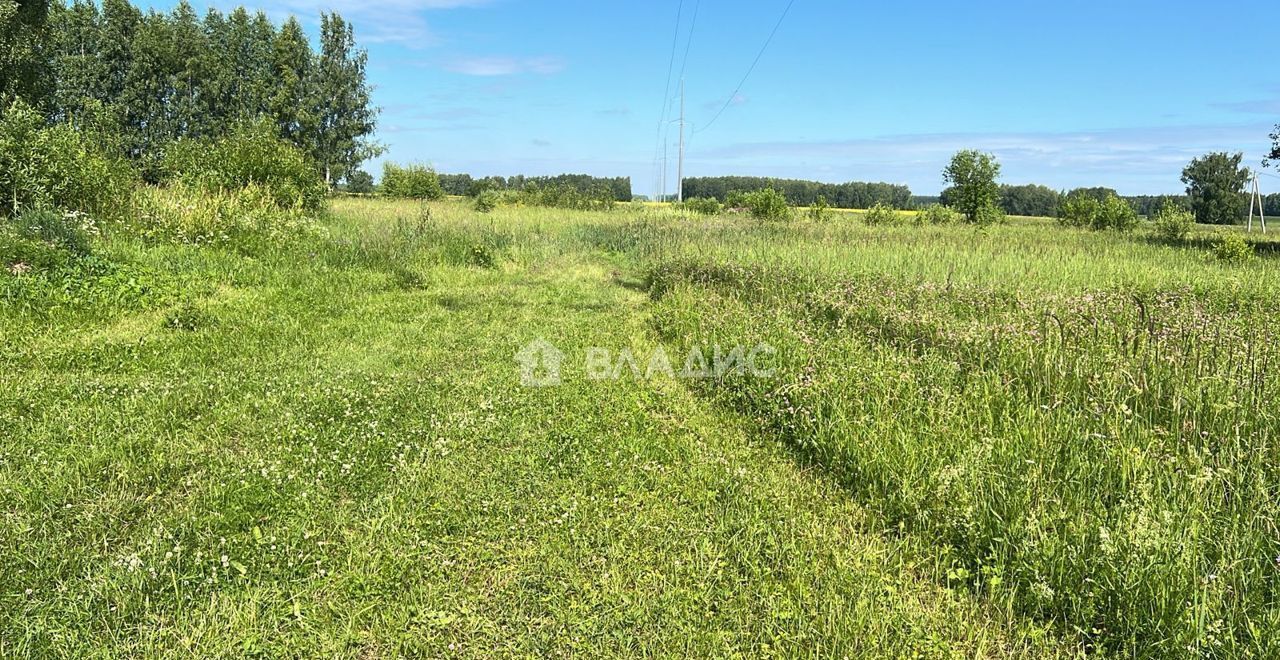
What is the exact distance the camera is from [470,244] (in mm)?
13258

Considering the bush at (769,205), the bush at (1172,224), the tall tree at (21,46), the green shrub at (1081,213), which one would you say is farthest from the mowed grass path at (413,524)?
the green shrub at (1081,213)

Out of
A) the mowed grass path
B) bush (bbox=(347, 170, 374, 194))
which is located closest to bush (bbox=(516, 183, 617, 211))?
bush (bbox=(347, 170, 374, 194))

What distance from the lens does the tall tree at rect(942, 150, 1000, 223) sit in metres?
30.2

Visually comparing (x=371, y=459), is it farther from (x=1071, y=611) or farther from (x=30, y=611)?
(x=1071, y=611)

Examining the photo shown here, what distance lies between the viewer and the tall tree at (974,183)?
1190 inches

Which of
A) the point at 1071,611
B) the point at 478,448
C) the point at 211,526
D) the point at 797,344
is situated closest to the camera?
the point at 1071,611

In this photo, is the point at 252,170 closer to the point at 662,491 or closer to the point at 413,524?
the point at 413,524

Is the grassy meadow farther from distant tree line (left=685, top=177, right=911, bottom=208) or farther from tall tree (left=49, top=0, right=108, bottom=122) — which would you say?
distant tree line (left=685, top=177, right=911, bottom=208)

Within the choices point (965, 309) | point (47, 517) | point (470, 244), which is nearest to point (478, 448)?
point (47, 517)

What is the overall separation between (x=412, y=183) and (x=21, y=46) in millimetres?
20697

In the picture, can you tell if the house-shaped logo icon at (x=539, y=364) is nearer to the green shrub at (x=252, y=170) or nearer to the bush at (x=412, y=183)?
the green shrub at (x=252, y=170)

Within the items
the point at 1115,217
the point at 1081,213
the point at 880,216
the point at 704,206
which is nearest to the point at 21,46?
the point at 704,206

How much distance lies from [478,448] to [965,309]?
5.12 metres

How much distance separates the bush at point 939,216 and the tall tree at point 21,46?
1203 inches
